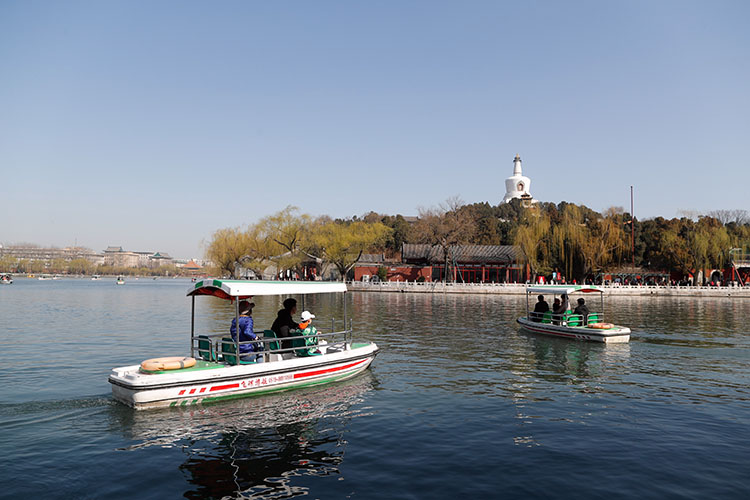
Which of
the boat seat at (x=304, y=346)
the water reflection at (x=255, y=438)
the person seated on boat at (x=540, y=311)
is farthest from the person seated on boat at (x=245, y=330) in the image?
the person seated on boat at (x=540, y=311)

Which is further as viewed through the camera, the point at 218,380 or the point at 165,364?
the point at 218,380

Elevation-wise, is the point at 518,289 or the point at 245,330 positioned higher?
the point at 245,330

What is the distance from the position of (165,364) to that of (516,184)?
504 ft

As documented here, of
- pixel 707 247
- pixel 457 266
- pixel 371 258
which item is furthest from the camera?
pixel 371 258

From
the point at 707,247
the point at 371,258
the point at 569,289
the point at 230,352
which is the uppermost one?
the point at 707,247

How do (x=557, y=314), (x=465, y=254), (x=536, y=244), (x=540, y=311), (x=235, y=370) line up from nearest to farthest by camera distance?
(x=235, y=370), (x=557, y=314), (x=540, y=311), (x=536, y=244), (x=465, y=254)

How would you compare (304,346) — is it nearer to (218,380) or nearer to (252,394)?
(252,394)

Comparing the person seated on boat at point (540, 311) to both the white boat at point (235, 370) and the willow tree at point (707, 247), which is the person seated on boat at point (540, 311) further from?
the willow tree at point (707, 247)

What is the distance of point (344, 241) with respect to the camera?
239ft

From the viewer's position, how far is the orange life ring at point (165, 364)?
1126 centimetres

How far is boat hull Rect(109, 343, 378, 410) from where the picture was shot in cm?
1110

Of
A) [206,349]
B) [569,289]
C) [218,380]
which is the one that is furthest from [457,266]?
[218,380]

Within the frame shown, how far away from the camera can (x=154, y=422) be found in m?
10.6

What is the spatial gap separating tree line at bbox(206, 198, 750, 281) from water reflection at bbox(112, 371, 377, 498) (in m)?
59.5
